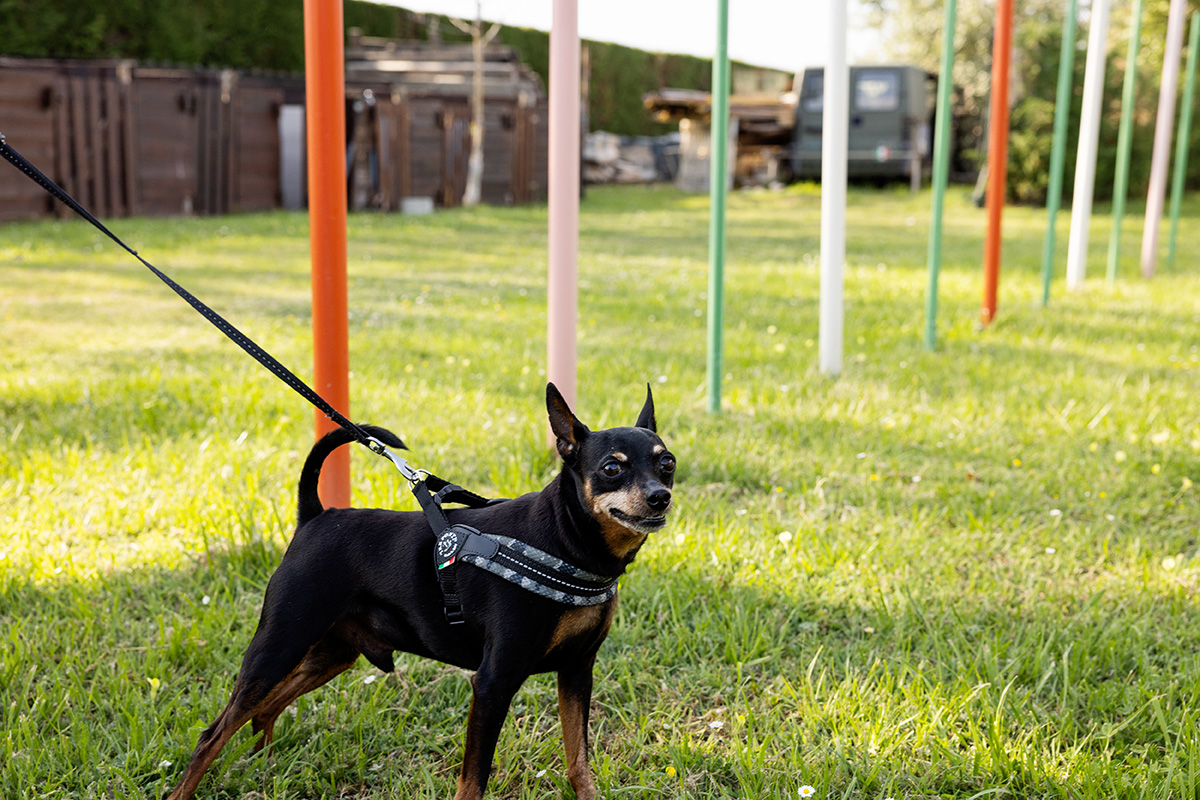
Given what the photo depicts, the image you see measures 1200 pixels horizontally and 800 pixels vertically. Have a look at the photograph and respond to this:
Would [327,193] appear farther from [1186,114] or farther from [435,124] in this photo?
[435,124]

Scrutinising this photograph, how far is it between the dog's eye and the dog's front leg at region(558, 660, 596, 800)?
46 cm

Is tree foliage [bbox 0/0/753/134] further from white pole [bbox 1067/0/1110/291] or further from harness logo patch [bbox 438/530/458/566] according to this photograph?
harness logo patch [bbox 438/530/458/566]

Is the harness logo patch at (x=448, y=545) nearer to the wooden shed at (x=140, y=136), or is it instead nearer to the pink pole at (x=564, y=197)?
the pink pole at (x=564, y=197)

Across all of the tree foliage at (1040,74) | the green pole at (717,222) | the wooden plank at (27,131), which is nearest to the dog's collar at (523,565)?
the green pole at (717,222)

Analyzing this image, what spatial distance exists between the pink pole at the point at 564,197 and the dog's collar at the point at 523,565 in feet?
6.95

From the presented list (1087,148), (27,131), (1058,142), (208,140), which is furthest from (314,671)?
(208,140)

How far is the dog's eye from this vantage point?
1967 millimetres

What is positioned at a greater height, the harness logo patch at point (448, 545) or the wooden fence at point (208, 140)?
the wooden fence at point (208, 140)

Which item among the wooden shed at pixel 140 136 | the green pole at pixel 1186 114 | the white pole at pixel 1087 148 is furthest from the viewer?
the wooden shed at pixel 140 136

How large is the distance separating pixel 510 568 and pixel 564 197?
2.42 meters

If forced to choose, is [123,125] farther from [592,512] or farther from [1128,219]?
[1128,219]

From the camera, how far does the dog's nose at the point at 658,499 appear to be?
6.24ft

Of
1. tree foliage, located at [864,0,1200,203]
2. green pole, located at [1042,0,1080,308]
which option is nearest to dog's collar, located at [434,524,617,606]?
green pole, located at [1042,0,1080,308]

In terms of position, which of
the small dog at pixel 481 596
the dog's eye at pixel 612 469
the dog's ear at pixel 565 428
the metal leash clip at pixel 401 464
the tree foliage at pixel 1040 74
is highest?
the tree foliage at pixel 1040 74
